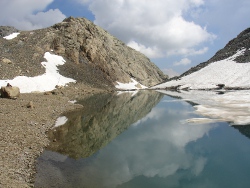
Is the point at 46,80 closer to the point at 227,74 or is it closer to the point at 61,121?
the point at 61,121

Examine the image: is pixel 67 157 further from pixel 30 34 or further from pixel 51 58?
pixel 30 34

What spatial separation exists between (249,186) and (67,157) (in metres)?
12.5

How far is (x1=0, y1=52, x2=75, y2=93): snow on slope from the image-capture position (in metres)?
53.7

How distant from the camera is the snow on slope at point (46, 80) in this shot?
53666 mm

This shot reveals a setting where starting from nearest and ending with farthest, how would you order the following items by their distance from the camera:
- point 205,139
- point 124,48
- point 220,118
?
point 205,139
point 220,118
point 124,48

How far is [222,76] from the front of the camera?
3656 inches

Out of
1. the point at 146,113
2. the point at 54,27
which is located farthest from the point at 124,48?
the point at 146,113

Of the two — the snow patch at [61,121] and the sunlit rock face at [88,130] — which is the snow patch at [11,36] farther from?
the snow patch at [61,121]

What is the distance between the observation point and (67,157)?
68.1 ft

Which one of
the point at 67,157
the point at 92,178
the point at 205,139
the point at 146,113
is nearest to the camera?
the point at 92,178

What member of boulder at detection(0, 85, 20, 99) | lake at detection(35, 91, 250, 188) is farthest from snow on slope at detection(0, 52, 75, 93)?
lake at detection(35, 91, 250, 188)

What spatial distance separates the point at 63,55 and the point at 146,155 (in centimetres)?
7670

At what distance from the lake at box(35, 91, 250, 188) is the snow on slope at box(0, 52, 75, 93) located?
2268 cm

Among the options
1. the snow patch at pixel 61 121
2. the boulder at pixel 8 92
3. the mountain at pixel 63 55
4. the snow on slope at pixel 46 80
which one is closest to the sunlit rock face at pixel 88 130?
the snow patch at pixel 61 121
